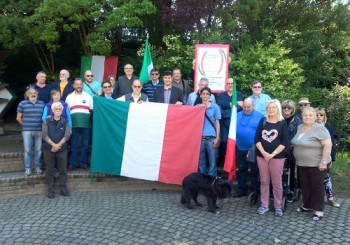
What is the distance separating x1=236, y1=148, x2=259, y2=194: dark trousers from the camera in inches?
255

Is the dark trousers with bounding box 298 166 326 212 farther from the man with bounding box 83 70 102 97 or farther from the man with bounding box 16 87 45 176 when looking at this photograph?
the man with bounding box 16 87 45 176

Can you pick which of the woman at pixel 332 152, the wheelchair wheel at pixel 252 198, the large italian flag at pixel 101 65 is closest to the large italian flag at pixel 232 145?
the wheelchair wheel at pixel 252 198

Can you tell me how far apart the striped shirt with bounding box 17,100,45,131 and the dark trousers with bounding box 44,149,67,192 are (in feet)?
1.69

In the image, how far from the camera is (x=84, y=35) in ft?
35.2

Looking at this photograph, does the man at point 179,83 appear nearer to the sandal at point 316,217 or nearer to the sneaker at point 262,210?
the sneaker at point 262,210

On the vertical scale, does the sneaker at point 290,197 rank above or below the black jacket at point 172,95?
below

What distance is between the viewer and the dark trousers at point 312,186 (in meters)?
5.73

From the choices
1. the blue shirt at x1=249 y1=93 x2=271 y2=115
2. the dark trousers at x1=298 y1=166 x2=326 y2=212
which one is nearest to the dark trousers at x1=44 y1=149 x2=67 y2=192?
the blue shirt at x1=249 y1=93 x2=271 y2=115

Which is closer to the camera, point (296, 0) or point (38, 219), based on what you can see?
point (38, 219)

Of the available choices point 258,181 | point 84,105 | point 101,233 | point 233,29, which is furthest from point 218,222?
point 233,29

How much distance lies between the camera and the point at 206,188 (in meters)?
6.03

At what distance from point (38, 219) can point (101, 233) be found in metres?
1.11

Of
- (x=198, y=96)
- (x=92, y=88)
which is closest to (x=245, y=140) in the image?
(x=198, y=96)

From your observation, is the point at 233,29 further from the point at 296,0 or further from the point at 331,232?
the point at 331,232
